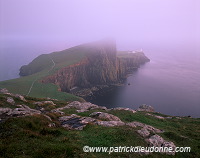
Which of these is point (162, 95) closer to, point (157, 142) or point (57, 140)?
point (157, 142)

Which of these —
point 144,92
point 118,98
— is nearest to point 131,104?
point 118,98

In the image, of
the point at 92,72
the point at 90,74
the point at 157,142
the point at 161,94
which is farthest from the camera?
the point at 92,72

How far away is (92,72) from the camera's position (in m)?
155

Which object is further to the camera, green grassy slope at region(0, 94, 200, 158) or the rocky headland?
the rocky headland

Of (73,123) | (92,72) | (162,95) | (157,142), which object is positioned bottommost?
(162,95)

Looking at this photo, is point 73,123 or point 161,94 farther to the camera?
point 161,94

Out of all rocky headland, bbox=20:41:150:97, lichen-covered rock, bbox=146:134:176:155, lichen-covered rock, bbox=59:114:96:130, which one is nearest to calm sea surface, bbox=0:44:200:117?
rocky headland, bbox=20:41:150:97

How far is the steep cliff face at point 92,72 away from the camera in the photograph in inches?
5143

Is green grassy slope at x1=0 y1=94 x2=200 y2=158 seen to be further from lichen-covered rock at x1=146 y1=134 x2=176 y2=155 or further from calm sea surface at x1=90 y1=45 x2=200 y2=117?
calm sea surface at x1=90 y1=45 x2=200 y2=117

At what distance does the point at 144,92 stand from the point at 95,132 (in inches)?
4319

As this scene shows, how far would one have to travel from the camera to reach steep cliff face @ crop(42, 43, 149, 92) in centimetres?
13062

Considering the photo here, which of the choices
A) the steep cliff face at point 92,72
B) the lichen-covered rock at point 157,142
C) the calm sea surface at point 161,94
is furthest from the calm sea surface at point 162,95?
the lichen-covered rock at point 157,142

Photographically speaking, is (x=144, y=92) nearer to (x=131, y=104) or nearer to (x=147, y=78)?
(x=131, y=104)

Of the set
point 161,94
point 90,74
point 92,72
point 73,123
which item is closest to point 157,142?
point 73,123
